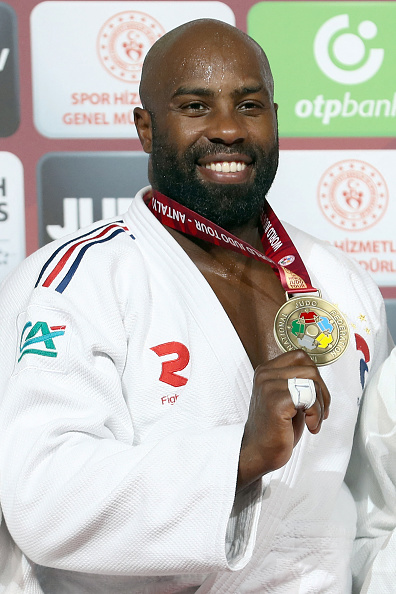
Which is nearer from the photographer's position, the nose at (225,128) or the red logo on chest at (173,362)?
the red logo on chest at (173,362)

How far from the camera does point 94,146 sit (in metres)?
2.10

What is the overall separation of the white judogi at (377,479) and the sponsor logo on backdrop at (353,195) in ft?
2.17

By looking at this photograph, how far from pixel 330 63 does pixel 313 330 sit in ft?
3.12

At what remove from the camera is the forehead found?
1.57 m

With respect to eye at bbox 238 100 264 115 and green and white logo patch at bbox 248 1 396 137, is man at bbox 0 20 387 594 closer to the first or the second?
eye at bbox 238 100 264 115

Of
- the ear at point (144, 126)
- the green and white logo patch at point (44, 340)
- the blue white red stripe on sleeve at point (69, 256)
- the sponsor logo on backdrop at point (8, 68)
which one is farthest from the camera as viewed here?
the sponsor logo on backdrop at point (8, 68)

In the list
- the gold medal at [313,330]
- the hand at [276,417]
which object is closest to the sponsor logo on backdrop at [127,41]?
the gold medal at [313,330]

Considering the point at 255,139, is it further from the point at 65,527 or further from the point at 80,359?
the point at 65,527

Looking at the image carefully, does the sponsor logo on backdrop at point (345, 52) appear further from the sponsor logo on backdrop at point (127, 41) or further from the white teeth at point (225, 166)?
the white teeth at point (225, 166)

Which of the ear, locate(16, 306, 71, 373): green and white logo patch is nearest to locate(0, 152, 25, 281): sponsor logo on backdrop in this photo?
the ear

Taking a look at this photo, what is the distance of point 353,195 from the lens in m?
2.19

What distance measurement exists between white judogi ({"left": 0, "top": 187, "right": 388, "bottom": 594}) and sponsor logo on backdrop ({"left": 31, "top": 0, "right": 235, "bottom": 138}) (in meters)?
0.54

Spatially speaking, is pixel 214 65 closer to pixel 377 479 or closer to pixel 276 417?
pixel 276 417

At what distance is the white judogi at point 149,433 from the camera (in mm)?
1235
